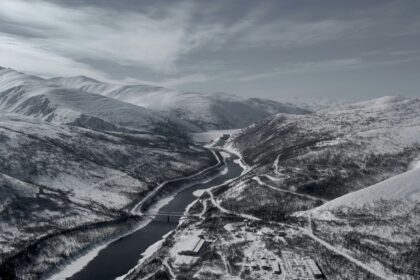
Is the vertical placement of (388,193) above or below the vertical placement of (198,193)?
above

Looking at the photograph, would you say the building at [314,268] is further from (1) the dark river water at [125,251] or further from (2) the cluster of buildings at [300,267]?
(1) the dark river water at [125,251]

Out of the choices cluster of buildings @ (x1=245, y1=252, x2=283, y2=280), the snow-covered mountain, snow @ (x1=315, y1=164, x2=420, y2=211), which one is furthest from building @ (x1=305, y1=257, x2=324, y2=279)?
snow @ (x1=315, y1=164, x2=420, y2=211)

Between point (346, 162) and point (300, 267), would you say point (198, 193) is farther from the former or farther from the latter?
point (300, 267)

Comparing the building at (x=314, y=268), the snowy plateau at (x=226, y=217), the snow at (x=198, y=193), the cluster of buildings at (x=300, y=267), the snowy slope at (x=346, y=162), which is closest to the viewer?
the cluster of buildings at (x=300, y=267)

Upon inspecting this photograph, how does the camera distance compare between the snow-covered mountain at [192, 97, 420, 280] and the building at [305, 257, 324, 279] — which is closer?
the building at [305, 257, 324, 279]

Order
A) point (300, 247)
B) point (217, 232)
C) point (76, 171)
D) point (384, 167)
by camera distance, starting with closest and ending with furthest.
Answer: point (300, 247) → point (217, 232) → point (384, 167) → point (76, 171)

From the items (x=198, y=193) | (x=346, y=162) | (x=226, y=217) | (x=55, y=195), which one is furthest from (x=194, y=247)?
(x=346, y=162)

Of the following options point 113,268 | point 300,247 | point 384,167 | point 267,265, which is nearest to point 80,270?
point 113,268

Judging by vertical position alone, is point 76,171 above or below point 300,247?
above

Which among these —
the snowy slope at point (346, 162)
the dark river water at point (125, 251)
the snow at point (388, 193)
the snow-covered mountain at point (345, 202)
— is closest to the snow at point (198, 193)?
the snow-covered mountain at point (345, 202)

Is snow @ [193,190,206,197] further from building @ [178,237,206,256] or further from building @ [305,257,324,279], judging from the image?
building @ [305,257,324,279]

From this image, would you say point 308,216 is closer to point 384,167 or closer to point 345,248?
point 345,248
